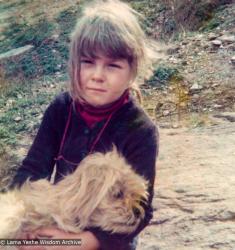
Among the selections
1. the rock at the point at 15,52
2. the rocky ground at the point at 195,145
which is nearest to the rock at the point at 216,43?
the rocky ground at the point at 195,145

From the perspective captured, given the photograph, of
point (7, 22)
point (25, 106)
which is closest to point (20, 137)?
point (25, 106)

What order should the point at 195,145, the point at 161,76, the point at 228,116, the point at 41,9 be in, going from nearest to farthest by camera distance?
the point at 195,145, the point at 228,116, the point at 161,76, the point at 41,9

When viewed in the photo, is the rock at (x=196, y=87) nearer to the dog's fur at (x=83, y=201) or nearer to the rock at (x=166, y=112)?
the rock at (x=166, y=112)

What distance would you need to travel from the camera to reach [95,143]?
6.73 feet

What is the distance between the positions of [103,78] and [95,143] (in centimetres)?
23

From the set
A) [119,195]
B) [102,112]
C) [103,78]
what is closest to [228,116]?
[102,112]

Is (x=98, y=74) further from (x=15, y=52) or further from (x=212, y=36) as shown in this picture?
(x=15, y=52)

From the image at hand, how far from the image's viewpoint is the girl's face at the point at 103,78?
1.97m

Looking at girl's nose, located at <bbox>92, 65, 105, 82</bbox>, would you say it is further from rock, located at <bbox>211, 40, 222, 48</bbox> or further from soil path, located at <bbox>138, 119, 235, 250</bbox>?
rock, located at <bbox>211, 40, 222, 48</bbox>

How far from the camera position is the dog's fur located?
174 cm

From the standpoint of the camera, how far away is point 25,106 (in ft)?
15.5

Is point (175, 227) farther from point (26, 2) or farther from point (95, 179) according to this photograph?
point (26, 2)

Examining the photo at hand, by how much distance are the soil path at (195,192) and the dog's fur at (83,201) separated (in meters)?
0.96

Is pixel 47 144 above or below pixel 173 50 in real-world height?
above
